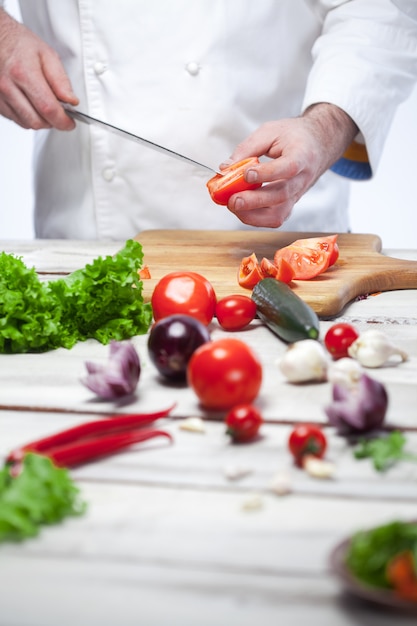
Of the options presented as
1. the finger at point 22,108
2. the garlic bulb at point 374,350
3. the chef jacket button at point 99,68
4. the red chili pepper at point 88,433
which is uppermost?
the chef jacket button at point 99,68

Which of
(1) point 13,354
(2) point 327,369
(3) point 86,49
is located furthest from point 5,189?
(2) point 327,369

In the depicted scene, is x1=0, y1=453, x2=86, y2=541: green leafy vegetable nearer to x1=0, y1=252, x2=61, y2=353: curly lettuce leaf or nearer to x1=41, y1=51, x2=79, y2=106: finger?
x1=0, y1=252, x2=61, y2=353: curly lettuce leaf

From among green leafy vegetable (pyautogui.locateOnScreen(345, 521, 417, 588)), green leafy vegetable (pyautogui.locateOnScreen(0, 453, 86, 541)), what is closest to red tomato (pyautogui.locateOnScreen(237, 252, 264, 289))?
green leafy vegetable (pyautogui.locateOnScreen(0, 453, 86, 541))

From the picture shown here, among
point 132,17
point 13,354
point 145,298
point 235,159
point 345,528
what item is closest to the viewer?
point 345,528

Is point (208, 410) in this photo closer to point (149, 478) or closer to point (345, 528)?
point (149, 478)

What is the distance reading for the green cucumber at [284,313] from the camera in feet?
4.77

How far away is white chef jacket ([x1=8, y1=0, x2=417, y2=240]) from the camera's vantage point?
7.09 feet

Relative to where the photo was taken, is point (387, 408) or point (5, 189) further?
point (5, 189)

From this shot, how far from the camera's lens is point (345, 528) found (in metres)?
0.89

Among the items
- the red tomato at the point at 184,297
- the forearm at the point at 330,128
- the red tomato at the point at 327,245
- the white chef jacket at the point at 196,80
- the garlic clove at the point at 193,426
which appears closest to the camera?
the garlic clove at the point at 193,426

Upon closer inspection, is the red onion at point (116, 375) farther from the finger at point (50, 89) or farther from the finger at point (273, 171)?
the finger at point (50, 89)

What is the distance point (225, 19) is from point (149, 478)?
1.50 meters

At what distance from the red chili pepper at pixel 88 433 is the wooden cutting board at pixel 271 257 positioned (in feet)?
2.04

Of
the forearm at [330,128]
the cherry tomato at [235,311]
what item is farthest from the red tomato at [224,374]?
the forearm at [330,128]
